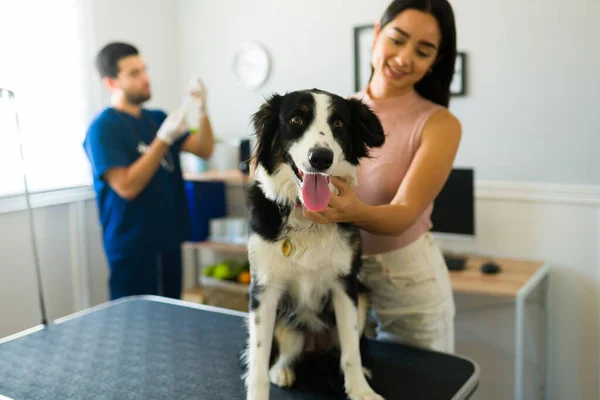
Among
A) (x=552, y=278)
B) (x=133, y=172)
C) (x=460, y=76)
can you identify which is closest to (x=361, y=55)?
(x=460, y=76)

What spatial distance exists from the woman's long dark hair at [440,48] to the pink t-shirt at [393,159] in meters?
0.07

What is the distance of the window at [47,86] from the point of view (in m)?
2.72

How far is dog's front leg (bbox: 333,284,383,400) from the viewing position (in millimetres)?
1215

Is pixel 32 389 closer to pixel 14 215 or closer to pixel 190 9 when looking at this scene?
pixel 14 215

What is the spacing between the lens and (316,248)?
1.21 m

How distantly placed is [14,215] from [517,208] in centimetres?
253

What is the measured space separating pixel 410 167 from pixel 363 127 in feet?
0.64

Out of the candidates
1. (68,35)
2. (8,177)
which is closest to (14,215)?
(8,177)

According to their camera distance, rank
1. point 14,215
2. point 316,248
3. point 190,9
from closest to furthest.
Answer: point 316,248 → point 14,215 → point 190,9

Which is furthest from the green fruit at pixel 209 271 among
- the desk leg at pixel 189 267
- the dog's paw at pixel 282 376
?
the dog's paw at pixel 282 376

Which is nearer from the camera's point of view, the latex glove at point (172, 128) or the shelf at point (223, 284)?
the latex glove at point (172, 128)

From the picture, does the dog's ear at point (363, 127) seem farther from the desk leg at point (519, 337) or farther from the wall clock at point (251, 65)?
the wall clock at point (251, 65)

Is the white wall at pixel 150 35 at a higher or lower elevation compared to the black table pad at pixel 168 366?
higher

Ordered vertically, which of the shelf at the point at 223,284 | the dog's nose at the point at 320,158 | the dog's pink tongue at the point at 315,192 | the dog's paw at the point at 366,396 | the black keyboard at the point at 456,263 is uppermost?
the dog's nose at the point at 320,158
